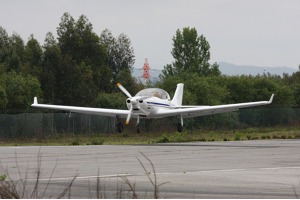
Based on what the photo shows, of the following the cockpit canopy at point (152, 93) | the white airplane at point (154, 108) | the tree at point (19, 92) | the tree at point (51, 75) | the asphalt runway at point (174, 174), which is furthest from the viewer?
the tree at point (51, 75)

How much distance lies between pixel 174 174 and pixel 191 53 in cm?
9927

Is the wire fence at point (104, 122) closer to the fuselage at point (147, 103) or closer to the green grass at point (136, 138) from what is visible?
the green grass at point (136, 138)

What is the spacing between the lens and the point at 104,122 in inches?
2231

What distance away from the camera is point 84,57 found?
94.4 metres

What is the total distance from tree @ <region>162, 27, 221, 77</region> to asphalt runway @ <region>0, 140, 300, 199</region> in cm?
8927

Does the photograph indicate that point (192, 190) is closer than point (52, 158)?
Yes

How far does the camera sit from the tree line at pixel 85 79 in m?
69.4

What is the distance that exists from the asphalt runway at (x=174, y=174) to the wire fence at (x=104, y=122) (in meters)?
28.2

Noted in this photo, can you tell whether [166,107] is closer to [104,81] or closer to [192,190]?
[192,190]

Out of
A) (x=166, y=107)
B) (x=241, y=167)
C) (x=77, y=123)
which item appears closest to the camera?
(x=241, y=167)

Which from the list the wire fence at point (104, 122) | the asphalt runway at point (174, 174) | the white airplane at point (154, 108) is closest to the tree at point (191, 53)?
the wire fence at point (104, 122)

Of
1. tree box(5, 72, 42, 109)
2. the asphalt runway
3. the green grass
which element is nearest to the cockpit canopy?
the green grass

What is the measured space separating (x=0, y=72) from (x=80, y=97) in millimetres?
8807

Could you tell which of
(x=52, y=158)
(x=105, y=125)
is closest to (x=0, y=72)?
(x=105, y=125)
